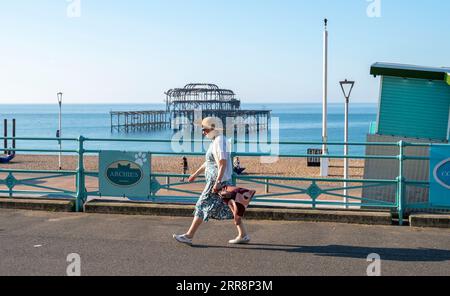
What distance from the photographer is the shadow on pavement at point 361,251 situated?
717cm

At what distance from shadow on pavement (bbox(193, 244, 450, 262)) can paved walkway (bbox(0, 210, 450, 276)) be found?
0.04 feet

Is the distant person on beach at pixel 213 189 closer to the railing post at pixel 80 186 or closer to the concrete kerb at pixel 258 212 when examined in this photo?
the concrete kerb at pixel 258 212

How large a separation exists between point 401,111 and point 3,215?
755 cm

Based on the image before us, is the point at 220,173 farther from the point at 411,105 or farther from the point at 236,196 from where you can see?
the point at 411,105

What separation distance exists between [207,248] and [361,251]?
1.91 m

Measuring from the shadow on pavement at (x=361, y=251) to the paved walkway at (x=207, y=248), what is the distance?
11 mm

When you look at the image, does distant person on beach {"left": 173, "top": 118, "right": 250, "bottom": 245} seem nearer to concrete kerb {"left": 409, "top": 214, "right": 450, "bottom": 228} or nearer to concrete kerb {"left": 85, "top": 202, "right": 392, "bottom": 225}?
concrete kerb {"left": 85, "top": 202, "right": 392, "bottom": 225}

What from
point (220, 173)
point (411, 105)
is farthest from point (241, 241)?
point (411, 105)

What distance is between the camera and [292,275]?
6.38m

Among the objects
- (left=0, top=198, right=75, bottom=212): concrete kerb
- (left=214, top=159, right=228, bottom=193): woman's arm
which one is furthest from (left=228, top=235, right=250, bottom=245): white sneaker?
(left=0, top=198, right=75, bottom=212): concrete kerb

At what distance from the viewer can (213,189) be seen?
7582 millimetres

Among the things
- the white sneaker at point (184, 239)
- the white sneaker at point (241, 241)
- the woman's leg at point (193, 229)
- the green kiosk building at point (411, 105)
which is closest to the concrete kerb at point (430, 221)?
the green kiosk building at point (411, 105)

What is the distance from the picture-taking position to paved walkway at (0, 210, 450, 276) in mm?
6602
